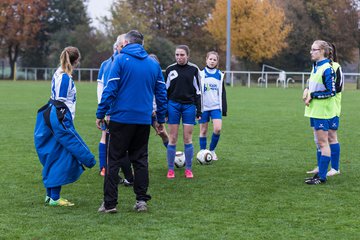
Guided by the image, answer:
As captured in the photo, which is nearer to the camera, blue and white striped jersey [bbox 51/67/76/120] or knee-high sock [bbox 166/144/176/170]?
blue and white striped jersey [bbox 51/67/76/120]

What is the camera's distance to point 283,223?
19.4ft

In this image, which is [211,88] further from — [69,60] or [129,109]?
[129,109]

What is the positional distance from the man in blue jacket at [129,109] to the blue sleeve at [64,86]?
0.66 m

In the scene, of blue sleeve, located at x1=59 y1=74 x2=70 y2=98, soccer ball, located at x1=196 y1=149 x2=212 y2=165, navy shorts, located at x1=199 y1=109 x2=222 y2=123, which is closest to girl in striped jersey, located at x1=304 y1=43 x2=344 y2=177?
soccer ball, located at x1=196 y1=149 x2=212 y2=165

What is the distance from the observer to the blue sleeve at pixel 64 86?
663 centimetres

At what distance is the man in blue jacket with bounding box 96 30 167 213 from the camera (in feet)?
20.2

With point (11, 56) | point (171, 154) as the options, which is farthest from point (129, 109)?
point (11, 56)

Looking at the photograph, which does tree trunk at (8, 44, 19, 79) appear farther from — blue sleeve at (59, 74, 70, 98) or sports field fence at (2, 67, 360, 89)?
blue sleeve at (59, 74, 70, 98)

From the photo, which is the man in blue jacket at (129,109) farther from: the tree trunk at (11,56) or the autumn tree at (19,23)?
the tree trunk at (11,56)

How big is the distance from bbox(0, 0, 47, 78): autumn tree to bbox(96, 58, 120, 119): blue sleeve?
49.6 meters

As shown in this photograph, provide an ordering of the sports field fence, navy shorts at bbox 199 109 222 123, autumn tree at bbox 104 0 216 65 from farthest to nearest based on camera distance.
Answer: autumn tree at bbox 104 0 216 65
the sports field fence
navy shorts at bbox 199 109 222 123

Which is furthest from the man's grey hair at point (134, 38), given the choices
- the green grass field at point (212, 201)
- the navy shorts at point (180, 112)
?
the navy shorts at point (180, 112)

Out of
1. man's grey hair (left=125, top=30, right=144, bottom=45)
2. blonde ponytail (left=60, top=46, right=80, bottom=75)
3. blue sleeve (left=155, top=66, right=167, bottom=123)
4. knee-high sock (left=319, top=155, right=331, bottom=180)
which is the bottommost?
knee-high sock (left=319, top=155, right=331, bottom=180)

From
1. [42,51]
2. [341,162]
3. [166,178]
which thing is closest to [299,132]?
[341,162]
